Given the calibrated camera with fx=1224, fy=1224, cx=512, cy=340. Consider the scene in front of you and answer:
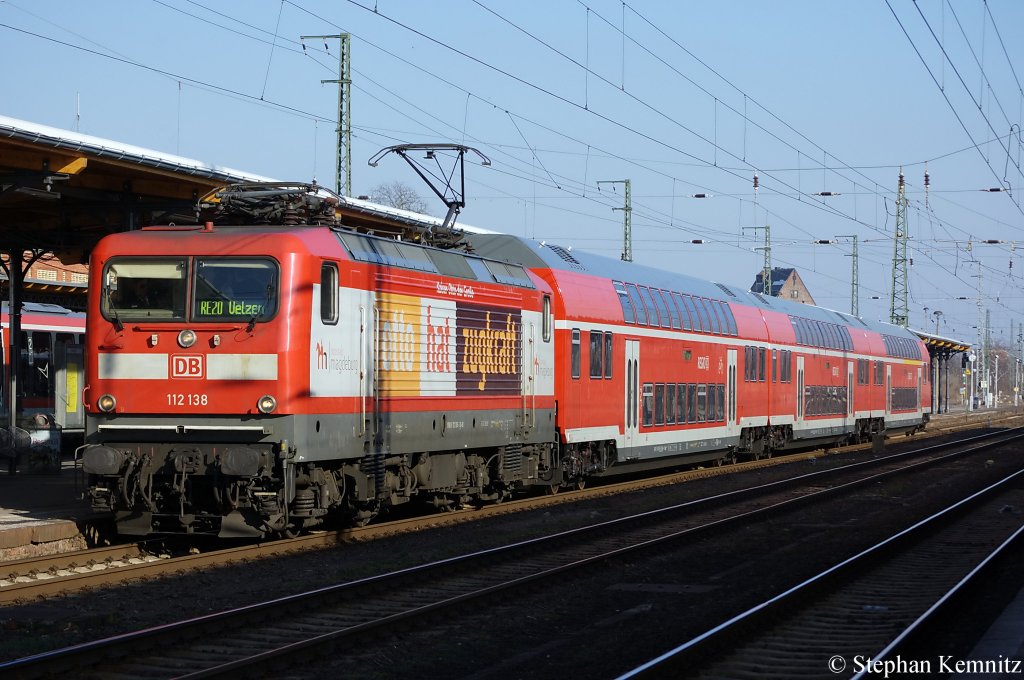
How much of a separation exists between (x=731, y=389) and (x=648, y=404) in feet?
16.5

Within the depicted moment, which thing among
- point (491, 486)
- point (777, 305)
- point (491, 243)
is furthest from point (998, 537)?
point (777, 305)

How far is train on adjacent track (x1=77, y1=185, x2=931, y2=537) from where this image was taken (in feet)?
43.7

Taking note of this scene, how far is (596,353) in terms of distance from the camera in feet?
71.5

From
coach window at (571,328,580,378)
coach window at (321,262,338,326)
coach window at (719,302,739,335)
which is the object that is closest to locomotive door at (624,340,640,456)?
coach window at (571,328,580,378)

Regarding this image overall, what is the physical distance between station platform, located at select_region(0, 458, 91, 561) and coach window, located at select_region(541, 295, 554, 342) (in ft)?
24.4

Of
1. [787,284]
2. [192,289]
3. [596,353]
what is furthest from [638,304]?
[787,284]

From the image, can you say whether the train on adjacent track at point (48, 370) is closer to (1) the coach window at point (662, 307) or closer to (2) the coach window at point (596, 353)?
(2) the coach window at point (596, 353)

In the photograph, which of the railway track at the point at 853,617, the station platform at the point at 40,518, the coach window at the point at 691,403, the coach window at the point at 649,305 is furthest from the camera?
the coach window at the point at 691,403

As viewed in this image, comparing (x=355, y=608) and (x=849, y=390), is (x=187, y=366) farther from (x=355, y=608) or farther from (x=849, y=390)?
(x=849, y=390)

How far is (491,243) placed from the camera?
70.0 ft

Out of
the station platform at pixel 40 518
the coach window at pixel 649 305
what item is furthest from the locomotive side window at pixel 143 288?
the coach window at pixel 649 305

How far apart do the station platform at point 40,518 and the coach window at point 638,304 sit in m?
10.8

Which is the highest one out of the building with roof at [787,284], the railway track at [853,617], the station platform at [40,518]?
the building with roof at [787,284]

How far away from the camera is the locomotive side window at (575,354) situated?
20.8 metres
